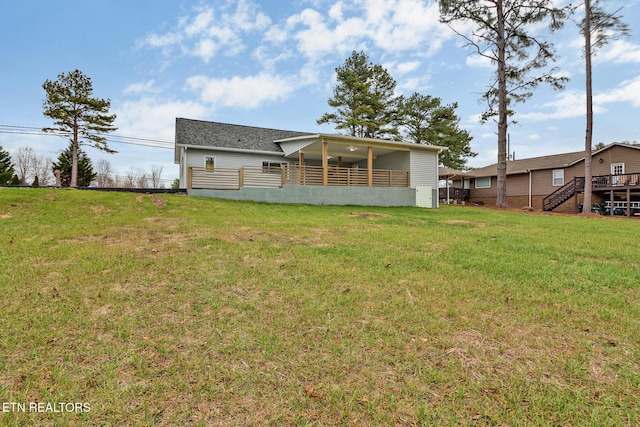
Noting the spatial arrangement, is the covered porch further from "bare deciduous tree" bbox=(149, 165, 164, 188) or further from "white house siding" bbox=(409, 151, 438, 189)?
"bare deciduous tree" bbox=(149, 165, 164, 188)

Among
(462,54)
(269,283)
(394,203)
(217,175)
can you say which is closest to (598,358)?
(269,283)

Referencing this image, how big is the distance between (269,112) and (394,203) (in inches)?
582

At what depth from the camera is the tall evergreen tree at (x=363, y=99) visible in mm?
25359

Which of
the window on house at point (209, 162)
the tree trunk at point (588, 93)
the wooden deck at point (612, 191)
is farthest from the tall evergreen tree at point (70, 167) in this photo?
the wooden deck at point (612, 191)

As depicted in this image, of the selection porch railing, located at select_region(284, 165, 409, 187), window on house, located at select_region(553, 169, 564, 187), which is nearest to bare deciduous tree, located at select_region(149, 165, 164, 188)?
porch railing, located at select_region(284, 165, 409, 187)

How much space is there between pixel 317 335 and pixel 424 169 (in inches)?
673

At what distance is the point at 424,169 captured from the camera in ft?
58.6

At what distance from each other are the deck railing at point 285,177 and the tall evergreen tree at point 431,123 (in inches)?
519

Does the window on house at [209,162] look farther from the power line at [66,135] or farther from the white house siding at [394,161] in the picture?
the power line at [66,135]

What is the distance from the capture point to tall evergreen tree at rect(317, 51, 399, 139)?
83.2ft

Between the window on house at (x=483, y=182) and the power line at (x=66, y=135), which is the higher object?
the power line at (x=66, y=135)

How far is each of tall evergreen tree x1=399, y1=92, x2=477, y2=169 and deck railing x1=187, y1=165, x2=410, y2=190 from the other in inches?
519

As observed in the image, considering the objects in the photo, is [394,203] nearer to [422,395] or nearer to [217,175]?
[217,175]

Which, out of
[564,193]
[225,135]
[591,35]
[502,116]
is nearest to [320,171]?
[225,135]
